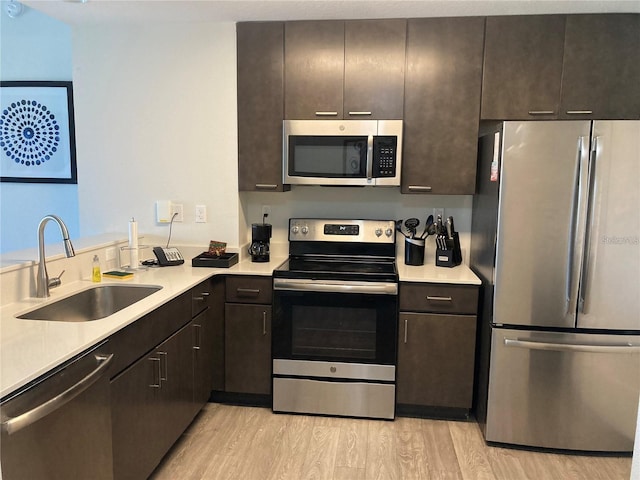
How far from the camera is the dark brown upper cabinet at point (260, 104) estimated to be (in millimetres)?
2904

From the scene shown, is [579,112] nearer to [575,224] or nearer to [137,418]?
[575,224]

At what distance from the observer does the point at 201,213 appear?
10.2ft

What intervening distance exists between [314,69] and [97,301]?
1.80 meters

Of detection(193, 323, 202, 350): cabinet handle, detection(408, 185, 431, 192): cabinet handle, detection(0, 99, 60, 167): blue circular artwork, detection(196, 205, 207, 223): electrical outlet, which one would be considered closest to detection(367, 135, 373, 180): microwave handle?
detection(408, 185, 431, 192): cabinet handle

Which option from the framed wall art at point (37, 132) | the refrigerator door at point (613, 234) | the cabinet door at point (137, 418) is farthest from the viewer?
the framed wall art at point (37, 132)

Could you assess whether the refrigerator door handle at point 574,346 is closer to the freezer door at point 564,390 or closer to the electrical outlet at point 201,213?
the freezer door at point 564,390

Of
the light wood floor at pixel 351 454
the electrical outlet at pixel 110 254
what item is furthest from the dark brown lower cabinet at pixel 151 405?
the electrical outlet at pixel 110 254

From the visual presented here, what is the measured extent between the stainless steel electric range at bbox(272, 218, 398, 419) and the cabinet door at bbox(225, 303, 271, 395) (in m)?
0.06

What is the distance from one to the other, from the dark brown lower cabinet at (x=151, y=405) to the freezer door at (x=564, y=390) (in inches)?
64.0

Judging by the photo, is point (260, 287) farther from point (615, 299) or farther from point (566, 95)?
point (566, 95)

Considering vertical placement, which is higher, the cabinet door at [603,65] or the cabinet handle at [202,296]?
the cabinet door at [603,65]

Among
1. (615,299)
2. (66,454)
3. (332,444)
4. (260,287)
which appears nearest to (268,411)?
(332,444)

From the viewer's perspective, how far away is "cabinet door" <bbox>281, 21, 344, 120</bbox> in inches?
113

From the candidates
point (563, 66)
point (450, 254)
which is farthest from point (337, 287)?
point (563, 66)
